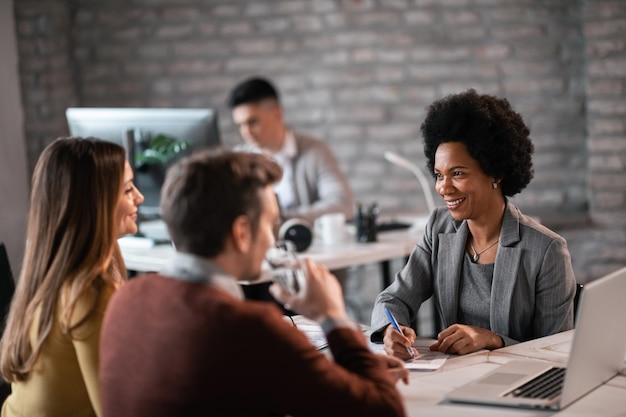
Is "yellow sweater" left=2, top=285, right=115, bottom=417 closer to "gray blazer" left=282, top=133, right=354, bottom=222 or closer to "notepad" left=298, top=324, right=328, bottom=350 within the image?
"notepad" left=298, top=324, right=328, bottom=350

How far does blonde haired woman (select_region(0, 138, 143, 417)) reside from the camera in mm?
1793

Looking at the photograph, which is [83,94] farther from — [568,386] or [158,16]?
[568,386]

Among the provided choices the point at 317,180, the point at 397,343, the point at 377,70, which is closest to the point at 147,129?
the point at 317,180

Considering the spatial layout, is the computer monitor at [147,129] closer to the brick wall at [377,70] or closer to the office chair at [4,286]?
the office chair at [4,286]

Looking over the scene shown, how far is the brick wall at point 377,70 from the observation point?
14.9 ft

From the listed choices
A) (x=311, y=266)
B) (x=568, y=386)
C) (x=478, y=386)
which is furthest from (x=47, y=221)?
(x=568, y=386)

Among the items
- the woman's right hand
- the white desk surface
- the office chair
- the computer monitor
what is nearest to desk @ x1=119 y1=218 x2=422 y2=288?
the white desk surface

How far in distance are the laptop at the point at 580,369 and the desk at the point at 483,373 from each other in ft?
0.06

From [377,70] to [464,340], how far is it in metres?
2.88

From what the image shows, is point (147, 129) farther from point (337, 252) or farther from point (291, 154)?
point (337, 252)

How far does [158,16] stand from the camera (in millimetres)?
5043

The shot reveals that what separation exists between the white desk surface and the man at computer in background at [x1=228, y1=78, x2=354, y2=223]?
1.57 ft

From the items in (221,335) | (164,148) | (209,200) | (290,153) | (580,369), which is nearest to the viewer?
(221,335)

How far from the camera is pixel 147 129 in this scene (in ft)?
12.3
